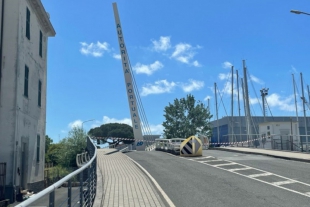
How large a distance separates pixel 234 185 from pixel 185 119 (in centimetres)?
5462

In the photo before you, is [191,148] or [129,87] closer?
[191,148]

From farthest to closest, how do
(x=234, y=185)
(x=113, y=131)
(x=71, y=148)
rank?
1. (x=113, y=131)
2. (x=71, y=148)
3. (x=234, y=185)

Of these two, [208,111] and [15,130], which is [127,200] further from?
[208,111]

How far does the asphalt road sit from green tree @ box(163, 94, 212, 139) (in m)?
46.6

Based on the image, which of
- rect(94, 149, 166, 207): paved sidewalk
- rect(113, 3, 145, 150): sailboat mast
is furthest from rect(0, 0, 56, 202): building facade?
rect(113, 3, 145, 150): sailboat mast

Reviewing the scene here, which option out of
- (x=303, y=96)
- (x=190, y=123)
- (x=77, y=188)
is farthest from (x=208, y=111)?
(x=77, y=188)

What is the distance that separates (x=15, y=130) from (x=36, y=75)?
19.5ft

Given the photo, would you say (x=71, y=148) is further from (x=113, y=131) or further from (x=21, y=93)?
(x=113, y=131)

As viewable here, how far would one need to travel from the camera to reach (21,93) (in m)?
20.3

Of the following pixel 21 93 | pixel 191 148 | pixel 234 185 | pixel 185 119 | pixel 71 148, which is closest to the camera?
pixel 234 185

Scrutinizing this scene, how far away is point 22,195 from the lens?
1934 cm

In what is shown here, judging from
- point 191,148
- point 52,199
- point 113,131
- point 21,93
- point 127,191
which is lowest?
point 127,191

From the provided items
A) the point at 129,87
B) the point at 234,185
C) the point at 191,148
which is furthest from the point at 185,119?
the point at 234,185

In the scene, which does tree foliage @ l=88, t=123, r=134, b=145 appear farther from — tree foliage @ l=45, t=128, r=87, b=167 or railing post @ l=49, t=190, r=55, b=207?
railing post @ l=49, t=190, r=55, b=207
